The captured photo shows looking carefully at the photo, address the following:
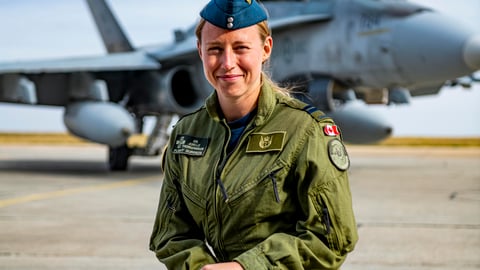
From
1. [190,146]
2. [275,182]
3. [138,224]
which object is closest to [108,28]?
[138,224]

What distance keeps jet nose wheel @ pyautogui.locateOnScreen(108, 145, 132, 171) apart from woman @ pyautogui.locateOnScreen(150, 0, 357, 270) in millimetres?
12209

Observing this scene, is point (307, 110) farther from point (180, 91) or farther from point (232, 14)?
point (180, 91)

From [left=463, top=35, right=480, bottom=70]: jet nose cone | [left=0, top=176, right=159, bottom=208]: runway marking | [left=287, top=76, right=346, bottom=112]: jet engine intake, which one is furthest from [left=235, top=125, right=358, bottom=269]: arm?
[left=287, top=76, right=346, bottom=112]: jet engine intake

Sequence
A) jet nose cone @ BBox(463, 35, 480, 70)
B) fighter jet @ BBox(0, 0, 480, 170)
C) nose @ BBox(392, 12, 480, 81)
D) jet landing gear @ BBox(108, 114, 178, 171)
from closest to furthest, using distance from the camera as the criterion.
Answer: jet nose cone @ BBox(463, 35, 480, 70)
nose @ BBox(392, 12, 480, 81)
fighter jet @ BBox(0, 0, 480, 170)
jet landing gear @ BBox(108, 114, 178, 171)

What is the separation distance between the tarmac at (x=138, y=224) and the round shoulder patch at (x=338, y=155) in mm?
2993

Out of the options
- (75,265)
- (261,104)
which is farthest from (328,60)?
(261,104)

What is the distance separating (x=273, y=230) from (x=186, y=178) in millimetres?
266

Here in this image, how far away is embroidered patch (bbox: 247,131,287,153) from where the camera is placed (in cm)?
176

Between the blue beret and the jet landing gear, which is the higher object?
the blue beret

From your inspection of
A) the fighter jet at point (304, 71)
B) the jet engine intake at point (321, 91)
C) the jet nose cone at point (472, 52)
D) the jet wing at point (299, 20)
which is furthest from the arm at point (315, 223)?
the jet wing at point (299, 20)

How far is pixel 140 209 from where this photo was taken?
779 centimetres

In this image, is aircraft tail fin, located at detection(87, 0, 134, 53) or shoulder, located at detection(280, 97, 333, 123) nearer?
shoulder, located at detection(280, 97, 333, 123)

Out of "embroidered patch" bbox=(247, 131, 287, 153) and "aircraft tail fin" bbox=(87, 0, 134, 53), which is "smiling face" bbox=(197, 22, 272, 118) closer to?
"embroidered patch" bbox=(247, 131, 287, 153)

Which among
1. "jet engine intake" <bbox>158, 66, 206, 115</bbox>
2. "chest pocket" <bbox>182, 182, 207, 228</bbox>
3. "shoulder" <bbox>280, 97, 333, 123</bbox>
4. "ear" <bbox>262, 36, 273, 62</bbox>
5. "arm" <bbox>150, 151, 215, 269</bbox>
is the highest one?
"ear" <bbox>262, 36, 273, 62</bbox>
